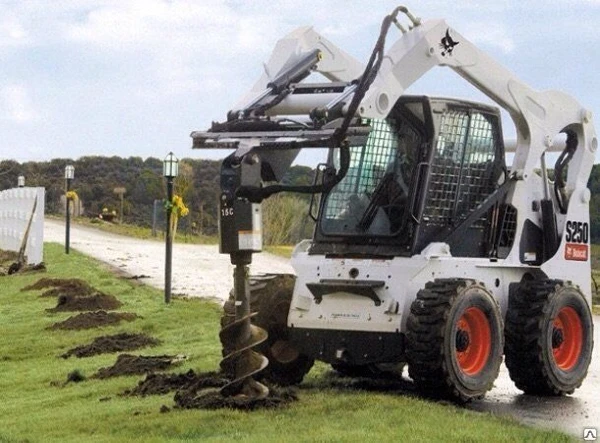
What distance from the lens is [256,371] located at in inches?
451

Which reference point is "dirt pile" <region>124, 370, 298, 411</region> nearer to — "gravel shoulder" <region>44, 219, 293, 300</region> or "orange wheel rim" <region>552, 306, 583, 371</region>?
"orange wheel rim" <region>552, 306, 583, 371</region>

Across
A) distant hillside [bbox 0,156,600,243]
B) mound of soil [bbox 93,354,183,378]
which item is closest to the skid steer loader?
mound of soil [bbox 93,354,183,378]

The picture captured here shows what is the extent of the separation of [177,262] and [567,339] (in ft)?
78.3

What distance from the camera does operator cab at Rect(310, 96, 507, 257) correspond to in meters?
12.7

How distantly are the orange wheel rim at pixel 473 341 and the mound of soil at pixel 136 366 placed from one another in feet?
14.3

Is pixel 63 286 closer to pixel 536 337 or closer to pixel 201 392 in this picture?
pixel 201 392

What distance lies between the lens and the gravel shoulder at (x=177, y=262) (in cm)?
2960

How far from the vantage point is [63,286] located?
28.7 metres

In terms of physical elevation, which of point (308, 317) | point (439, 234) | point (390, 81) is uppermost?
point (390, 81)

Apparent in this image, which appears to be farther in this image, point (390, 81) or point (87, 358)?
point (87, 358)

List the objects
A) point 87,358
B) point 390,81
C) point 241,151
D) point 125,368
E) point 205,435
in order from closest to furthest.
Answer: point 205,435
point 241,151
point 390,81
point 125,368
point 87,358

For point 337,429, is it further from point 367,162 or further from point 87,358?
point 87,358

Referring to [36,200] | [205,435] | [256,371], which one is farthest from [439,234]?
[36,200]

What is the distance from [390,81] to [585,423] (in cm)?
365
